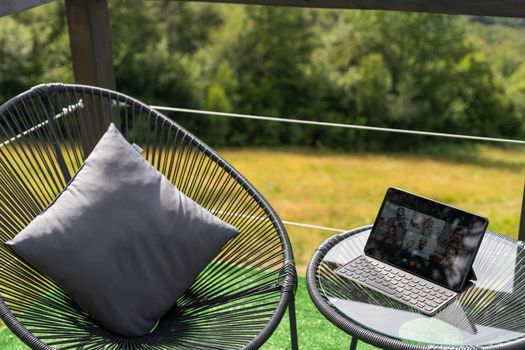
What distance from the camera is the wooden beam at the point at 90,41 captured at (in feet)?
6.70

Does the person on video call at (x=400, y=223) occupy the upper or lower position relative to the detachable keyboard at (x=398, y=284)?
upper

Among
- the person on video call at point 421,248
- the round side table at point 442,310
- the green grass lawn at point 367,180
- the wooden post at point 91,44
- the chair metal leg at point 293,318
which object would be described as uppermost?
the wooden post at point 91,44

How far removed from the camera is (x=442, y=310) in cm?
137

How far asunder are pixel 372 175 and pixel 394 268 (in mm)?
14563

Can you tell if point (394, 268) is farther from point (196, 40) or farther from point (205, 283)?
point (196, 40)

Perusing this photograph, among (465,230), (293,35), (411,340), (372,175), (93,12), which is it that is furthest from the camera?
(293,35)

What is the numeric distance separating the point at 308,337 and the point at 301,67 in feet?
50.7

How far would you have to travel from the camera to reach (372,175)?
15.9 m

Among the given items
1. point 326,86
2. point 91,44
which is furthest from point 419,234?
point 326,86

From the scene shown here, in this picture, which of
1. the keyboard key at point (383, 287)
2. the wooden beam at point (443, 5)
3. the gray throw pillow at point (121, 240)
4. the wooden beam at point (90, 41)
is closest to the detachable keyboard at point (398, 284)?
the keyboard key at point (383, 287)

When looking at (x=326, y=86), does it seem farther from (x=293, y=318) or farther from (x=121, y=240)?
(x=121, y=240)

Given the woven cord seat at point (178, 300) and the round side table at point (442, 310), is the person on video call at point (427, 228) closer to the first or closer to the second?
the round side table at point (442, 310)

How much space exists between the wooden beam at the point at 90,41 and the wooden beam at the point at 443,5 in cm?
61

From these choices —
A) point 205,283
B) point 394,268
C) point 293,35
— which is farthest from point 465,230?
point 293,35
